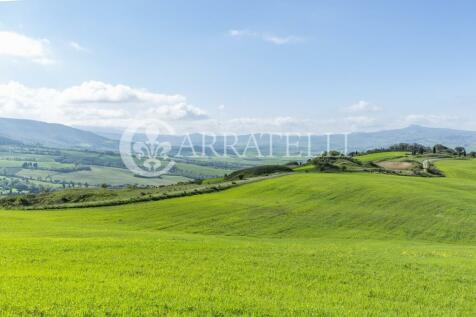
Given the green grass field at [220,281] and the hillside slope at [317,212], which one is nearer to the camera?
the green grass field at [220,281]

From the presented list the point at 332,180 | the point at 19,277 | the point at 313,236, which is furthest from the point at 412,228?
the point at 19,277

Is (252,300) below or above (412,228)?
above

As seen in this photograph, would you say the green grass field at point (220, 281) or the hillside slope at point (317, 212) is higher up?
the green grass field at point (220, 281)

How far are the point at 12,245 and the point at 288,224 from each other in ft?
106

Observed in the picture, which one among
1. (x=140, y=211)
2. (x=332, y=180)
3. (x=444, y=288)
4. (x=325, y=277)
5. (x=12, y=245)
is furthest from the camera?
(x=332, y=180)

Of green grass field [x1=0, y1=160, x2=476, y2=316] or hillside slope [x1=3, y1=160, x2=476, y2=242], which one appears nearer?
green grass field [x1=0, y1=160, x2=476, y2=316]

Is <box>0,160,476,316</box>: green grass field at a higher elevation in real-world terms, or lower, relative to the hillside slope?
higher

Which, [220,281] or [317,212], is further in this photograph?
[317,212]

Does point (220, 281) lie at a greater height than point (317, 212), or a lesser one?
greater

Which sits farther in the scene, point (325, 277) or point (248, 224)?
point (248, 224)

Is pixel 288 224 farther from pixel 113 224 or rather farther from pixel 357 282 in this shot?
pixel 357 282

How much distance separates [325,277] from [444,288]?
4.17 metres

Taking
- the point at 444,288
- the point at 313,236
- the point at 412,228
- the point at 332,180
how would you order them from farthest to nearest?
the point at 332,180 → the point at 412,228 → the point at 313,236 → the point at 444,288

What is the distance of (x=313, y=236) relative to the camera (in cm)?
4325
